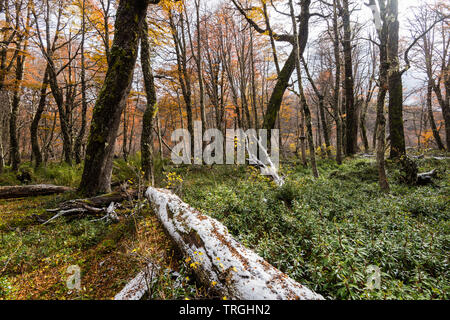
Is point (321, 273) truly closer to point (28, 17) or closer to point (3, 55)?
point (3, 55)

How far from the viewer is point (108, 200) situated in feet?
16.8

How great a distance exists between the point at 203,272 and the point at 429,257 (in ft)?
9.47

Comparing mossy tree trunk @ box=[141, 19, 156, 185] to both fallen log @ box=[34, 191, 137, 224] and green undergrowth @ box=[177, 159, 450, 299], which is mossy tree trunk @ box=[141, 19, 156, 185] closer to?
fallen log @ box=[34, 191, 137, 224]

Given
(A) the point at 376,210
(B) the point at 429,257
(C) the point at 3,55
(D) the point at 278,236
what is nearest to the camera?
(B) the point at 429,257

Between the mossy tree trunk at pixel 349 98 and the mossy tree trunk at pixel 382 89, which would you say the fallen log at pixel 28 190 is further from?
the mossy tree trunk at pixel 349 98

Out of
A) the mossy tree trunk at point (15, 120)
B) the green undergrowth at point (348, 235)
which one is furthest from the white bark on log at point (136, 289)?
the mossy tree trunk at point (15, 120)

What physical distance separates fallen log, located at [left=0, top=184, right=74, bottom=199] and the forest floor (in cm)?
114

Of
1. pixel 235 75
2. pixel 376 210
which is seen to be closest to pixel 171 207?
pixel 376 210

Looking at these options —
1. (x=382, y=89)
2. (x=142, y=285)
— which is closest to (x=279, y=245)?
(x=142, y=285)

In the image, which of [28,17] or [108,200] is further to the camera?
[28,17]

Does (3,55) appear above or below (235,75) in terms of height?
below

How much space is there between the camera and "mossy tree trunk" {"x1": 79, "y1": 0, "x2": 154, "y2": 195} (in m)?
5.05

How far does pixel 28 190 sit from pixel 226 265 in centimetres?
829

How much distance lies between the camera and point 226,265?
2117 mm
